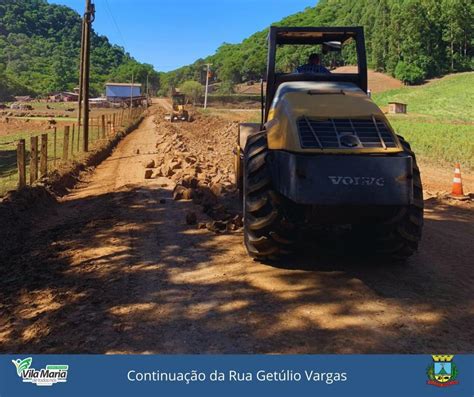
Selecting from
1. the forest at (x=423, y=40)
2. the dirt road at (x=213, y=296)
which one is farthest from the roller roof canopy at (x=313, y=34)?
the forest at (x=423, y=40)

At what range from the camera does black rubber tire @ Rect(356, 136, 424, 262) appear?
18.5ft

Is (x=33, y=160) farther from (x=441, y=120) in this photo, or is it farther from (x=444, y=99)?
(x=444, y=99)

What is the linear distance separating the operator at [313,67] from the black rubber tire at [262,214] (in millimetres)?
1570

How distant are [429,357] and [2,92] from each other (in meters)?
119

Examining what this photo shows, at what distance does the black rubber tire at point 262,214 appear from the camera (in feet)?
18.3

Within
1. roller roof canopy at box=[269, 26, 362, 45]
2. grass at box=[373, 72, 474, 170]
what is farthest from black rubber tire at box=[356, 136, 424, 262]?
grass at box=[373, 72, 474, 170]

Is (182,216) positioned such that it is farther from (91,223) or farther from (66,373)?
(66,373)

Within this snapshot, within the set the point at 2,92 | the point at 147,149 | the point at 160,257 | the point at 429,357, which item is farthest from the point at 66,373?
the point at 2,92

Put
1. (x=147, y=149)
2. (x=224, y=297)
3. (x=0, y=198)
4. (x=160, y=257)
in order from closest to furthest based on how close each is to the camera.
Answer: (x=224, y=297) < (x=160, y=257) < (x=0, y=198) < (x=147, y=149)

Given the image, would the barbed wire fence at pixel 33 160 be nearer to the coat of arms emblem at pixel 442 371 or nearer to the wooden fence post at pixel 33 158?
the wooden fence post at pixel 33 158

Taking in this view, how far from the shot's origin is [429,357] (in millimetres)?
3729

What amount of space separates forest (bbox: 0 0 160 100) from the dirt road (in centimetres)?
13088

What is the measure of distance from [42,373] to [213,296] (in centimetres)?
199

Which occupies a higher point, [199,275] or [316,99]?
[316,99]
